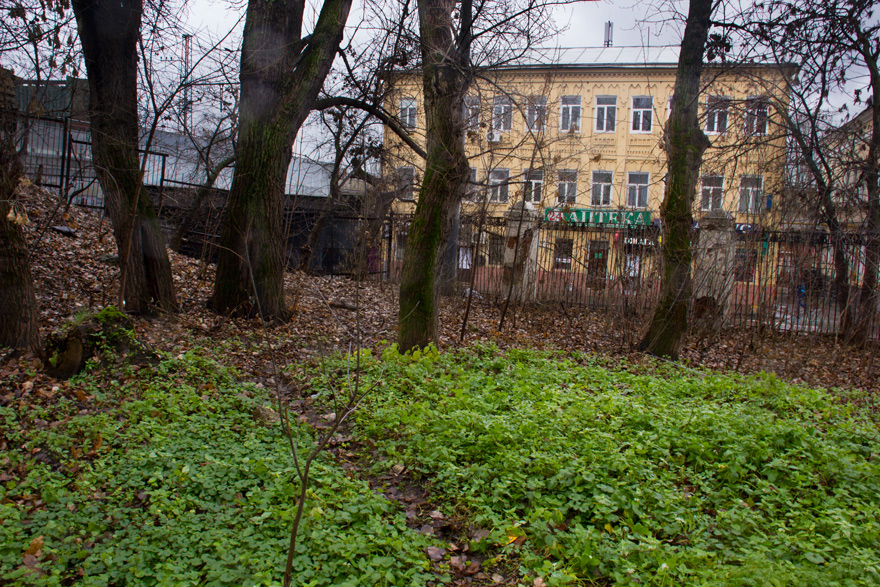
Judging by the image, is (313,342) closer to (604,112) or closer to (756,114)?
(756,114)

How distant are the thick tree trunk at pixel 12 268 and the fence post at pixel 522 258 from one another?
8129 mm

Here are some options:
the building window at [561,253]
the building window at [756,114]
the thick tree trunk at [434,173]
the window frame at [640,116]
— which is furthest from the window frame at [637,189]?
the thick tree trunk at [434,173]

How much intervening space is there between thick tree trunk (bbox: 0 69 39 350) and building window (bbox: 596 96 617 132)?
2546 cm

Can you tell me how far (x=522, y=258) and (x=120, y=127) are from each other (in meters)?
8.01

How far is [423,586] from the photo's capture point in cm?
286

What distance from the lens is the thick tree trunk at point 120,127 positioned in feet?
25.0

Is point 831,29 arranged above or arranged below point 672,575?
above

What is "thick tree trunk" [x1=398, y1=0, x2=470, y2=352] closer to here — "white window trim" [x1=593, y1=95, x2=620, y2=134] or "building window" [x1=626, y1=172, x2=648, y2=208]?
"building window" [x1=626, y1=172, x2=648, y2=208]

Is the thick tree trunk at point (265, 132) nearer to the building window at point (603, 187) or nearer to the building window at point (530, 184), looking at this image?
the building window at point (530, 184)

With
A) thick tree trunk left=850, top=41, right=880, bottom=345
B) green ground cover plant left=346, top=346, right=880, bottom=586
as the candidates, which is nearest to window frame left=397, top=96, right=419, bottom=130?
green ground cover plant left=346, top=346, right=880, bottom=586

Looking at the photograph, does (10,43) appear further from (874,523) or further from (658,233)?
(658,233)

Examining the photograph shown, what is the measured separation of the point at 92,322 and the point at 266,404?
2.30 metres

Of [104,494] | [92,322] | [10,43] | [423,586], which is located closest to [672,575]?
[423,586]

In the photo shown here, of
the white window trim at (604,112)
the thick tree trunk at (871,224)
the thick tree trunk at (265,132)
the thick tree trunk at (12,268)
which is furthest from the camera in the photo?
the white window trim at (604,112)
